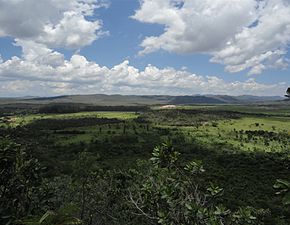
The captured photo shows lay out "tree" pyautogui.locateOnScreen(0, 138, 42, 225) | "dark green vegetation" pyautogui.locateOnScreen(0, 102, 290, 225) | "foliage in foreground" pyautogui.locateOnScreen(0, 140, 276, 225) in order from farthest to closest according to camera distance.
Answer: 1. "tree" pyautogui.locateOnScreen(0, 138, 42, 225)
2. "dark green vegetation" pyautogui.locateOnScreen(0, 102, 290, 225)
3. "foliage in foreground" pyautogui.locateOnScreen(0, 140, 276, 225)

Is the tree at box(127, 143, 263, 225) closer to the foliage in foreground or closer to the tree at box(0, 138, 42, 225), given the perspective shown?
the foliage in foreground

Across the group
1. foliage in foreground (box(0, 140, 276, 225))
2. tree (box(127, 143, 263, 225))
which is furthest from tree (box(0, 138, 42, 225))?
tree (box(127, 143, 263, 225))

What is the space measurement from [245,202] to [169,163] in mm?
50894

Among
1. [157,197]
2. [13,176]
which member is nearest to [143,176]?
[157,197]

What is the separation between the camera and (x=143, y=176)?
1814 centimetres

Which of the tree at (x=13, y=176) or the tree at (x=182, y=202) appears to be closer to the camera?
the tree at (x=182, y=202)

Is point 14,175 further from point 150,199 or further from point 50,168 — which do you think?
point 50,168

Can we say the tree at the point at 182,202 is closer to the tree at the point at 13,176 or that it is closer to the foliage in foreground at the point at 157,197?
the foliage in foreground at the point at 157,197

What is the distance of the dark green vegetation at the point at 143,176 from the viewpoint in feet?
32.6

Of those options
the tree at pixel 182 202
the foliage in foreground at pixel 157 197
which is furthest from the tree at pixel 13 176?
the tree at pixel 182 202

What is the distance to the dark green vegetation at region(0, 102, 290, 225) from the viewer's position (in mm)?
9938

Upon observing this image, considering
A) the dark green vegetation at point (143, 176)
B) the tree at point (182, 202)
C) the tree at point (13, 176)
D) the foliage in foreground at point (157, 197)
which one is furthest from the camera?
the tree at point (13, 176)

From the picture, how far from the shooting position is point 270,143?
5901 inches

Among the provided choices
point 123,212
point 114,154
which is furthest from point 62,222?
point 114,154
